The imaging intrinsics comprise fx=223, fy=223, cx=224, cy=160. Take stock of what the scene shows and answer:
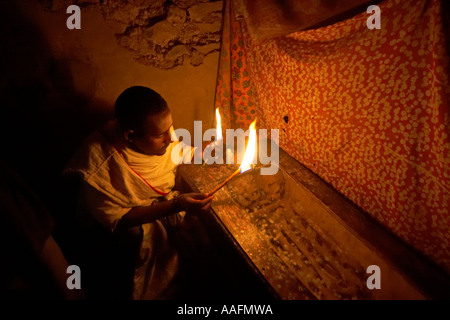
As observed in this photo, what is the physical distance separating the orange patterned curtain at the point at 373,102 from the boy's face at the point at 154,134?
1.22 meters

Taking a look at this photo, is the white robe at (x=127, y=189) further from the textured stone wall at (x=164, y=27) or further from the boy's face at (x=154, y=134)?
the textured stone wall at (x=164, y=27)

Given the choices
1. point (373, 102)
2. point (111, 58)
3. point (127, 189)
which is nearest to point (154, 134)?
point (127, 189)

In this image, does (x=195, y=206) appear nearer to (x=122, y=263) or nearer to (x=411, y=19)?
(x=122, y=263)

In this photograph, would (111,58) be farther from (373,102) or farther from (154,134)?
(373,102)

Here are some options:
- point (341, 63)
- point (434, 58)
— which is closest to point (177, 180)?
point (341, 63)

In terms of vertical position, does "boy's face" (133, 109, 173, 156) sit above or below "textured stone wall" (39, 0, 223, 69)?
below

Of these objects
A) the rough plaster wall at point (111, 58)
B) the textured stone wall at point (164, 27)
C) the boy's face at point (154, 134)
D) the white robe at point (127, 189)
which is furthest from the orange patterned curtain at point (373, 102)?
the white robe at point (127, 189)

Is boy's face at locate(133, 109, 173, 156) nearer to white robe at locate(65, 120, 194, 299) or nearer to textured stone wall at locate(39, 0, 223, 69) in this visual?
white robe at locate(65, 120, 194, 299)

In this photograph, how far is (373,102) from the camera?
178cm

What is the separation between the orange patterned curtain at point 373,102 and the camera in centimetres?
142

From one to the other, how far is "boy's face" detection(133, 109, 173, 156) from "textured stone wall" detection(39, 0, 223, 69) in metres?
1.02

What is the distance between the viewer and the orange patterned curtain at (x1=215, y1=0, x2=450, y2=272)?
56.1 inches

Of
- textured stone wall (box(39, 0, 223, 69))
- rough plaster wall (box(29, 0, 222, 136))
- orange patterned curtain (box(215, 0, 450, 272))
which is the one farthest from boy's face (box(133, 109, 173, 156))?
orange patterned curtain (box(215, 0, 450, 272))

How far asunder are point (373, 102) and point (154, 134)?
1.84 metres
